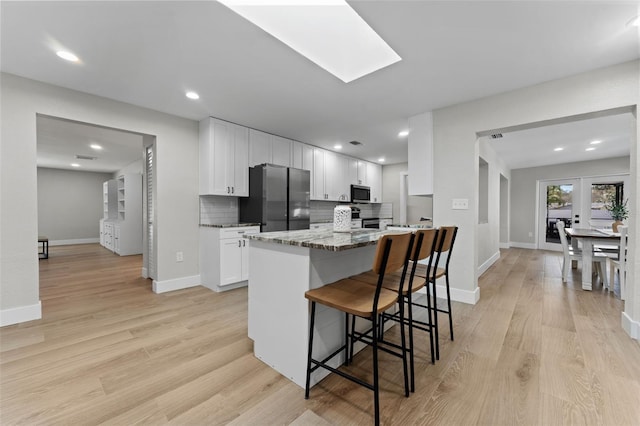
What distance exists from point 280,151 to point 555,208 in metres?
7.64

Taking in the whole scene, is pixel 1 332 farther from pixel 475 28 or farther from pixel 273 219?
pixel 475 28

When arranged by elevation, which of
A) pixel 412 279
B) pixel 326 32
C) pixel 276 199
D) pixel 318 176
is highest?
pixel 326 32

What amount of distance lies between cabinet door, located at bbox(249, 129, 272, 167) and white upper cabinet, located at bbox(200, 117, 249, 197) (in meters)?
0.08

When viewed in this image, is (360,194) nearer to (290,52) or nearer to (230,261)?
(230,261)

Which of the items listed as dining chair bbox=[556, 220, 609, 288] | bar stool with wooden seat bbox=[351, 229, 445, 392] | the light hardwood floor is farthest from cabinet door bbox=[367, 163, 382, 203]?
bar stool with wooden seat bbox=[351, 229, 445, 392]

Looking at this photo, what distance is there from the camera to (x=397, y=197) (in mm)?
6875

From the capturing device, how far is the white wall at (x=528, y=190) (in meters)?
6.60

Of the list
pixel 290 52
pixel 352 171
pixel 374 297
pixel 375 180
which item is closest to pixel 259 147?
pixel 290 52

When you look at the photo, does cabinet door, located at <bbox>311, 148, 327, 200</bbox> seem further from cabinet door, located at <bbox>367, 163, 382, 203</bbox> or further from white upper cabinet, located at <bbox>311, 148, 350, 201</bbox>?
cabinet door, located at <bbox>367, 163, 382, 203</bbox>

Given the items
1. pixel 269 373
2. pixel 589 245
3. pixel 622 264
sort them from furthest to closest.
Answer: pixel 589 245 < pixel 622 264 < pixel 269 373

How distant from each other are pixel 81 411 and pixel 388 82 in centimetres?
334

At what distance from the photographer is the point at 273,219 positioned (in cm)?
390

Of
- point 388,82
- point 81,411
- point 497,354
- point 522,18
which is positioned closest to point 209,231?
point 81,411

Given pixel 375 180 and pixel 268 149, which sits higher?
pixel 268 149
